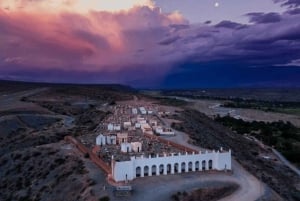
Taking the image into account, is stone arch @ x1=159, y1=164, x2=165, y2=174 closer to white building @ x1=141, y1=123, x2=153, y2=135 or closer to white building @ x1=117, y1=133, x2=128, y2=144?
white building @ x1=117, y1=133, x2=128, y2=144

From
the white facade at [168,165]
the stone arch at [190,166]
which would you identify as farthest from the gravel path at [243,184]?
the stone arch at [190,166]

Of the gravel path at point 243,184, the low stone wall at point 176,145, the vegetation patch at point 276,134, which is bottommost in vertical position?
the vegetation patch at point 276,134

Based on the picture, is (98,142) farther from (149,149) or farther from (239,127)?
(239,127)

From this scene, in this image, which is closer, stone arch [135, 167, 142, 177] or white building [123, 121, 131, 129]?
stone arch [135, 167, 142, 177]

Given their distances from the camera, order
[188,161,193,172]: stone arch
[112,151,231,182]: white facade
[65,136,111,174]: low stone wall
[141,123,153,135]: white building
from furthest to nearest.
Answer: [141,123,153,135]: white building
[188,161,193,172]: stone arch
[65,136,111,174]: low stone wall
[112,151,231,182]: white facade

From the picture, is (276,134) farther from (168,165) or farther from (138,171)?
(138,171)

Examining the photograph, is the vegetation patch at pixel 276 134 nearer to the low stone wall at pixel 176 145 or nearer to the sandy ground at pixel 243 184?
the low stone wall at pixel 176 145

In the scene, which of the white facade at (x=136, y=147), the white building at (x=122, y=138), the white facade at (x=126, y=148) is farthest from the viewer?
the white building at (x=122, y=138)

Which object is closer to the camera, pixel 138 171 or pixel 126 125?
pixel 138 171

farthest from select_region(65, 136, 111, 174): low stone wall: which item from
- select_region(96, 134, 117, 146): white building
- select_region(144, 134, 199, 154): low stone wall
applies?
select_region(144, 134, 199, 154): low stone wall

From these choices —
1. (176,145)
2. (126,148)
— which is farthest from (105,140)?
(176,145)
